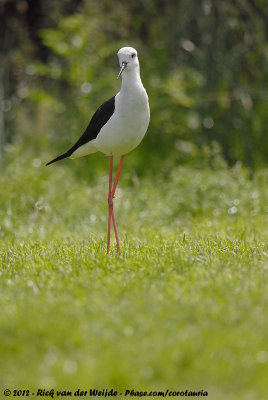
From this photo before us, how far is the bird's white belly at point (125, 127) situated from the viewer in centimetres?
500

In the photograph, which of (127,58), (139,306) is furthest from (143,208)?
(139,306)

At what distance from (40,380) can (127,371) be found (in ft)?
1.36

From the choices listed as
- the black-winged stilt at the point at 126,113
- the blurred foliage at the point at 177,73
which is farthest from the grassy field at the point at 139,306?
the blurred foliage at the point at 177,73

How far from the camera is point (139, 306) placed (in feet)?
12.1

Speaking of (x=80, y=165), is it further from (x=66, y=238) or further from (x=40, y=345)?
(x=40, y=345)

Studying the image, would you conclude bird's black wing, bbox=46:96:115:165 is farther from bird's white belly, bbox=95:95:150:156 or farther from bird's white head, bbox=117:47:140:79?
bird's white head, bbox=117:47:140:79

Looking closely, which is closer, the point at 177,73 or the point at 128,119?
the point at 128,119

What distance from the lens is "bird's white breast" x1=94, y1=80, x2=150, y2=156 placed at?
4.99 metres

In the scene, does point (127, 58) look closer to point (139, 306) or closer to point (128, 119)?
point (128, 119)

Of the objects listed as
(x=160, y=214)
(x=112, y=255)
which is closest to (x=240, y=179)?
(x=160, y=214)

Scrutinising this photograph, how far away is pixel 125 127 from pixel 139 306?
1805mm

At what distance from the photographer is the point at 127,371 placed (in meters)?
3.02

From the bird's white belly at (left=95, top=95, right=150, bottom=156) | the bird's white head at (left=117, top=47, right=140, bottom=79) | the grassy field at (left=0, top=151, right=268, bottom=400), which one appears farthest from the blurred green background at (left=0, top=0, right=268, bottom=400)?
the bird's white head at (left=117, top=47, right=140, bottom=79)

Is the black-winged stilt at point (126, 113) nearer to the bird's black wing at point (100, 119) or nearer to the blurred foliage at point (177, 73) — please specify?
the bird's black wing at point (100, 119)
